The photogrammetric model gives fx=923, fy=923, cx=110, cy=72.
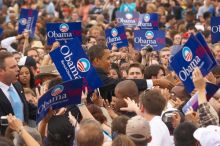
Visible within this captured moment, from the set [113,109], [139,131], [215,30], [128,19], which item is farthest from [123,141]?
[128,19]

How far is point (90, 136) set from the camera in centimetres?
658

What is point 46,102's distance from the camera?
312 inches

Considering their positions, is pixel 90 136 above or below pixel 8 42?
above

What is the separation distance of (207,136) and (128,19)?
12.5m

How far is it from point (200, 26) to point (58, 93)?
12.5m

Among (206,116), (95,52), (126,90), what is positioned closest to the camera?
(206,116)

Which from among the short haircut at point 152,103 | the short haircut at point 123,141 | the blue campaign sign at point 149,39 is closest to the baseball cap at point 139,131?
the short haircut at point 123,141

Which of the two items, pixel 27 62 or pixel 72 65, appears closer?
pixel 72 65

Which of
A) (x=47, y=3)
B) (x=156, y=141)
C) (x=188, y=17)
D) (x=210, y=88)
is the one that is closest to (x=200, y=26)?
(x=188, y=17)

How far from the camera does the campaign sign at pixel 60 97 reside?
7.89m

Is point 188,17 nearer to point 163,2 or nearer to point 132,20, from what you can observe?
point 132,20

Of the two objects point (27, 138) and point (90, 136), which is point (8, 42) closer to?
point (27, 138)

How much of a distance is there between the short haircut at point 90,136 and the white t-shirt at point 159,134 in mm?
952

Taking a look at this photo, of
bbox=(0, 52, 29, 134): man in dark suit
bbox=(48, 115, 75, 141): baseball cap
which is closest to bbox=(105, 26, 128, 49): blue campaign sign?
bbox=(0, 52, 29, 134): man in dark suit
